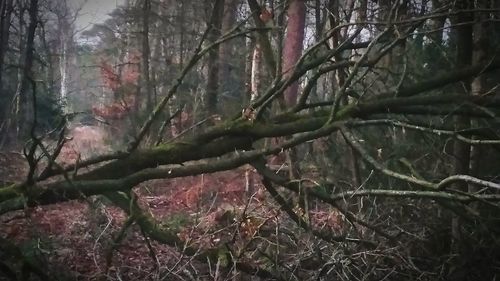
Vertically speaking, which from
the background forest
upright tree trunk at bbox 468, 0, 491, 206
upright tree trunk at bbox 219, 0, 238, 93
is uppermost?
upright tree trunk at bbox 219, 0, 238, 93

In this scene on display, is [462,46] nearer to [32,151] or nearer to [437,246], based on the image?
[437,246]

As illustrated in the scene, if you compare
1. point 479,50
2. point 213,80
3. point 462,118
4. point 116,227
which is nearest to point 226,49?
point 213,80

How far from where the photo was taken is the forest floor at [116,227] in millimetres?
5036

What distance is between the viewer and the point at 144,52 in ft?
49.5

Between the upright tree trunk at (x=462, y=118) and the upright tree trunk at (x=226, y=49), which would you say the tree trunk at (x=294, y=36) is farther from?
the upright tree trunk at (x=226, y=49)

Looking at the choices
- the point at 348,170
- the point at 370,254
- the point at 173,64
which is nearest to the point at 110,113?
the point at 173,64

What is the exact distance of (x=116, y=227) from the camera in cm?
736

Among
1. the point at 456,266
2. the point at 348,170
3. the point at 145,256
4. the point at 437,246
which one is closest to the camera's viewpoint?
the point at 456,266

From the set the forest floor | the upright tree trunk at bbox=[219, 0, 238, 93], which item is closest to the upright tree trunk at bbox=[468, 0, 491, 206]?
the forest floor

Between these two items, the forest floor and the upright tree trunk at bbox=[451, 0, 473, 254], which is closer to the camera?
the forest floor

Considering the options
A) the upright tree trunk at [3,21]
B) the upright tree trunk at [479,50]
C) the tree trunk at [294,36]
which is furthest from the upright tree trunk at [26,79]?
the upright tree trunk at [479,50]

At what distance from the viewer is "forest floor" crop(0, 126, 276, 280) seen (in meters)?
5.04

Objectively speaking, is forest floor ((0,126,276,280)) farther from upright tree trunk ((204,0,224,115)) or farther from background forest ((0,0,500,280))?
upright tree trunk ((204,0,224,115))

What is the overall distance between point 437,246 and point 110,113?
15452 mm
